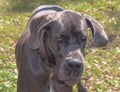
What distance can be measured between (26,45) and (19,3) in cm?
427

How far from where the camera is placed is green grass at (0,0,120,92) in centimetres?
573

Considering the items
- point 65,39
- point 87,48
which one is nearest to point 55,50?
point 65,39

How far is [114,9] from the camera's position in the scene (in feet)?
26.4

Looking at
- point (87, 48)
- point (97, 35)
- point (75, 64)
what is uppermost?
point (97, 35)

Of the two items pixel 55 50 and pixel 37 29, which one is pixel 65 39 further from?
pixel 37 29

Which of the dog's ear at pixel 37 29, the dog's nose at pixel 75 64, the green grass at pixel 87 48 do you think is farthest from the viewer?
the green grass at pixel 87 48

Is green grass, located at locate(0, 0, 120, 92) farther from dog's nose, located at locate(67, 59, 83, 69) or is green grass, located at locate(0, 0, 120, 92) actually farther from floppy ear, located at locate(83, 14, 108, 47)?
dog's nose, located at locate(67, 59, 83, 69)

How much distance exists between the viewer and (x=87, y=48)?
21.4 ft

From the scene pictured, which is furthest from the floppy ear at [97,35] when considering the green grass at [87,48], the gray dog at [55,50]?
the green grass at [87,48]

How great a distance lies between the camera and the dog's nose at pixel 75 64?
3.18 meters

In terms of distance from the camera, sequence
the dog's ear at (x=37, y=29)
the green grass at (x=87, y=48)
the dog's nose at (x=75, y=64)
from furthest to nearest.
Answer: the green grass at (x=87, y=48) < the dog's ear at (x=37, y=29) < the dog's nose at (x=75, y=64)

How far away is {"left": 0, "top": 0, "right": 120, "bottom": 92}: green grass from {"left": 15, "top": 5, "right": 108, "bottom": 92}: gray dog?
1534 millimetres

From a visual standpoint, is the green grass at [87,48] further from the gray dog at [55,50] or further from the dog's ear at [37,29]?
the dog's ear at [37,29]

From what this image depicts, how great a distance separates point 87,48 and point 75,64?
3347 millimetres
